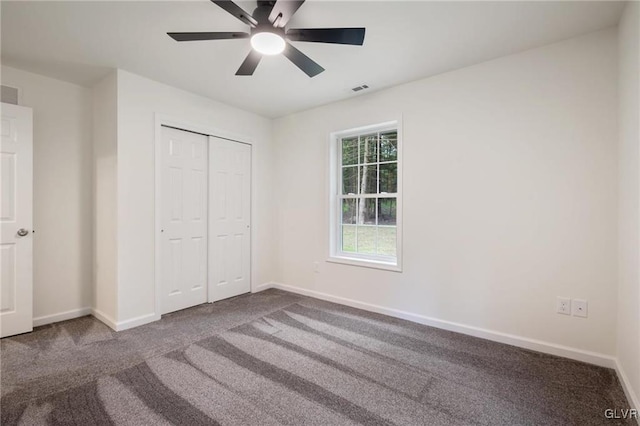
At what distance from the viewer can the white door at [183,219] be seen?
319 cm

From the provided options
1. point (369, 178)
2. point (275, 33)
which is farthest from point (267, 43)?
point (369, 178)

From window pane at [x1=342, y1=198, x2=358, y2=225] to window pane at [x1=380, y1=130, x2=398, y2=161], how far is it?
660mm

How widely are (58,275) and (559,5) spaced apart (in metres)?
4.92

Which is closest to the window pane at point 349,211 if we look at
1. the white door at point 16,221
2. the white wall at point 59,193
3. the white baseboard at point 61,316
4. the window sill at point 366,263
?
the window sill at point 366,263

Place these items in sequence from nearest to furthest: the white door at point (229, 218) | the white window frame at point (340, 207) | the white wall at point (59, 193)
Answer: the white wall at point (59, 193)
the white window frame at point (340, 207)
the white door at point (229, 218)

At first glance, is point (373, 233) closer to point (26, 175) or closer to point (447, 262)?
point (447, 262)

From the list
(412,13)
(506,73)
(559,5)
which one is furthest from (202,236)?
(559,5)

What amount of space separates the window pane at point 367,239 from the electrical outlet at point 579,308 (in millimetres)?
1824

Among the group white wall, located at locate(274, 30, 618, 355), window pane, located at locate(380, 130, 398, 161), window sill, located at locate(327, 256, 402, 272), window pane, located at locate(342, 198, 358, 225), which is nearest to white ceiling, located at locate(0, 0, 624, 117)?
white wall, located at locate(274, 30, 618, 355)

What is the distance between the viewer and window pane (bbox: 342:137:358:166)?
369cm

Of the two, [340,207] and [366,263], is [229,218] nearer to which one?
[340,207]

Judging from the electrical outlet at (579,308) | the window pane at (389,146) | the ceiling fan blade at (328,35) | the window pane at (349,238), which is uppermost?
the ceiling fan blade at (328,35)

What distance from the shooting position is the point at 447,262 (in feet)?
9.32

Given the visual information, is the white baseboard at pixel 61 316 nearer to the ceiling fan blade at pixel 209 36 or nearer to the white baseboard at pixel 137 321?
the white baseboard at pixel 137 321
